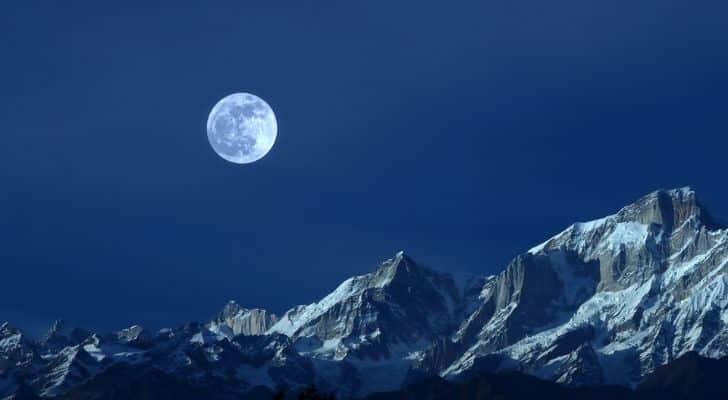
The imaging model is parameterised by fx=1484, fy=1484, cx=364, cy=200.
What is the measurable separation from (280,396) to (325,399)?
3.96 m

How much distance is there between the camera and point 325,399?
4884 inches

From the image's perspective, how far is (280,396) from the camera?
122688 mm
